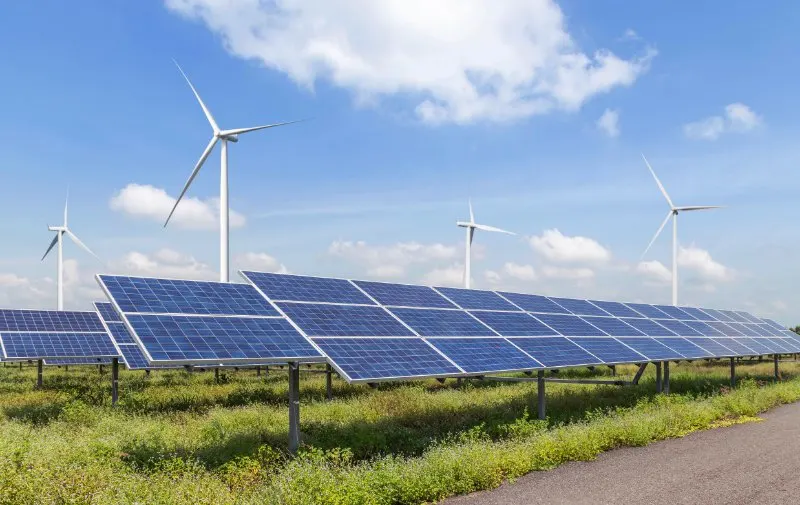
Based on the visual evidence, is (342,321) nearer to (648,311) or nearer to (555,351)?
(555,351)

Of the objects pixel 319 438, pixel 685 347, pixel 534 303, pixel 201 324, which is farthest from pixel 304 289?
pixel 685 347

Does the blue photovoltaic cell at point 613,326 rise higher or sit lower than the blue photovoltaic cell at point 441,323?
lower

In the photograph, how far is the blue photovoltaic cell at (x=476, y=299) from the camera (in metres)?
24.4

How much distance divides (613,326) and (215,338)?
2127cm

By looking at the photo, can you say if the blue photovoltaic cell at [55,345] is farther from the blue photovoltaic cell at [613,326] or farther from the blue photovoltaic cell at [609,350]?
the blue photovoltaic cell at [613,326]

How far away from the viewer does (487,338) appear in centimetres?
2055

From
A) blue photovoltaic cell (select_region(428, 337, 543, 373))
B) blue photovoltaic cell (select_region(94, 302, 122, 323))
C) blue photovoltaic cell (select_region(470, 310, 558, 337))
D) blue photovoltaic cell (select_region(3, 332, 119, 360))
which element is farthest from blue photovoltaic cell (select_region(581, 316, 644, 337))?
blue photovoltaic cell (select_region(94, 302, 122, 323))

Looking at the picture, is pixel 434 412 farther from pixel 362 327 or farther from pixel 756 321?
pixel 756 321

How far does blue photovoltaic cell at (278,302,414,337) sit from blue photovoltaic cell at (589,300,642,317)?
18590 mm

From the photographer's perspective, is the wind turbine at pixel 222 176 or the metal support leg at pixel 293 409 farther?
the wind turbine at pixel 222 176

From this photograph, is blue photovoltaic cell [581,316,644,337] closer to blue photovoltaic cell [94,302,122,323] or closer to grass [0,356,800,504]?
grass [0,356,800,504]

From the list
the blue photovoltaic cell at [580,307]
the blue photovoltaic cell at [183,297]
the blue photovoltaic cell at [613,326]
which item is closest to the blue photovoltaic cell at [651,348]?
the blue photovoltaic cell at [613,326]

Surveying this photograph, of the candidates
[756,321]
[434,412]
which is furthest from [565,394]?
[756,321]

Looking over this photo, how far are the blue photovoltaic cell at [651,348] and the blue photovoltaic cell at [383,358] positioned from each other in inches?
488
